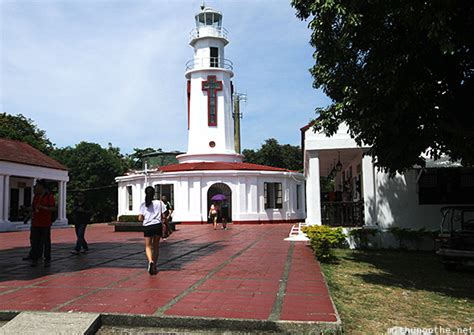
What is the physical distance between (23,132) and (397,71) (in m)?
39.9

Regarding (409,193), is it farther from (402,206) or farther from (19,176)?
(19,176)

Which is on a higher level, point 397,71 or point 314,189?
point 397,71

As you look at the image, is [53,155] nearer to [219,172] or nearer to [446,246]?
[219,172]

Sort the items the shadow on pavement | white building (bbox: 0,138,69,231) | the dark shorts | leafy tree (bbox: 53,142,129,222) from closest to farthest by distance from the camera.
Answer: the dark shorts, the shadow on pavement, white building (bbox: 0,138,69,231), leafy tree (bbox: 53,142,129,222)

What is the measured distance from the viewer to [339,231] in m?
10.6

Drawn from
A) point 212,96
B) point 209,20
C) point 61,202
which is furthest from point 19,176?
point 209,20

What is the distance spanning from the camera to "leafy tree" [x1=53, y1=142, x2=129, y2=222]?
40.5 meters

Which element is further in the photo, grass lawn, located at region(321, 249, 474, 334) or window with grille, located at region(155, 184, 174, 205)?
window with grille, located at region(155, 184, 174, 205)

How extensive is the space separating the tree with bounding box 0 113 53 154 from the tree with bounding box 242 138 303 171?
25036 millimetres

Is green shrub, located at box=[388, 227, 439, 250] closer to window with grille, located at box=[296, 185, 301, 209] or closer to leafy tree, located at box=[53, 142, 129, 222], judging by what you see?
window with grille, located at box=[296, 185, 301, 209]

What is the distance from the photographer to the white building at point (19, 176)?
23078 millimetres

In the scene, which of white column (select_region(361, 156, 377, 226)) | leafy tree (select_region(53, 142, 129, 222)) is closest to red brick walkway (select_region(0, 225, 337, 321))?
white column (select_region(361, 156, 377, 226))

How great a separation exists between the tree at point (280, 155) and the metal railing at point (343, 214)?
38.5m

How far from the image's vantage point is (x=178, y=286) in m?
6.41
